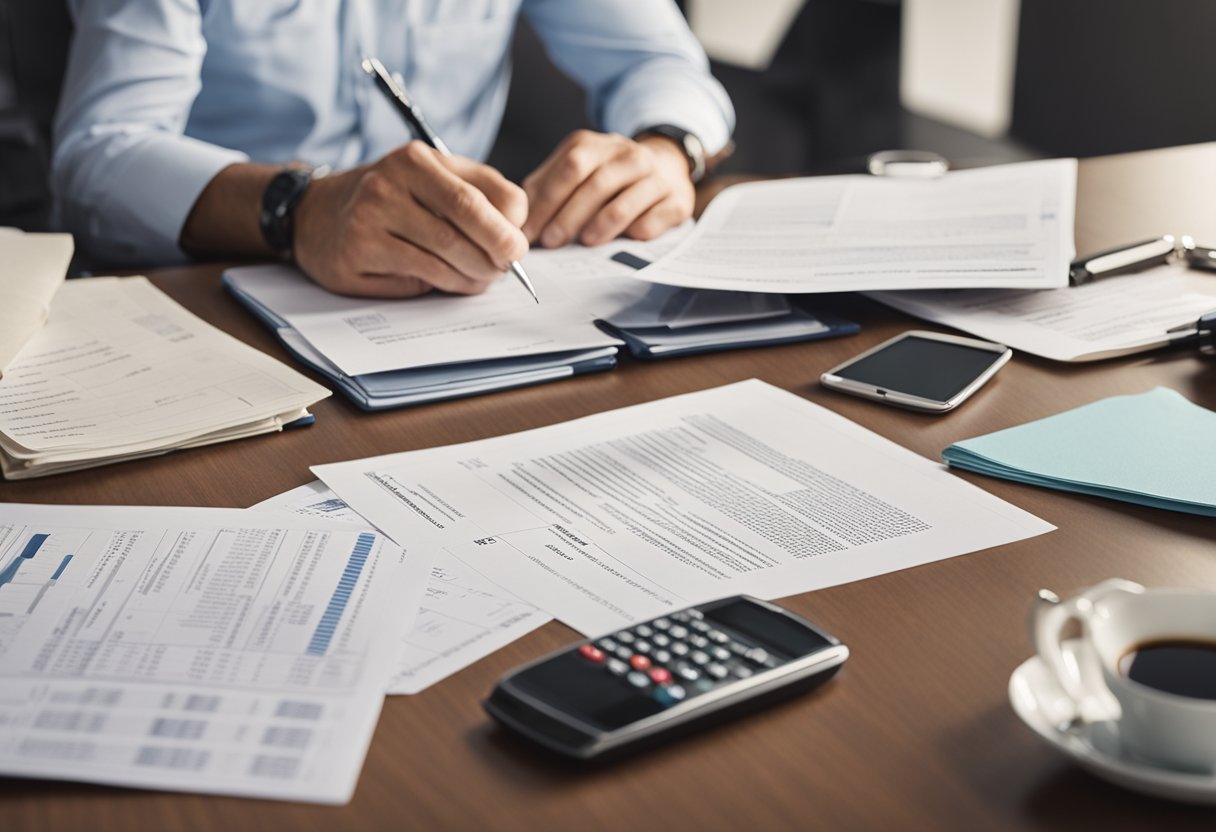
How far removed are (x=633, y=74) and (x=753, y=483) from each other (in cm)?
103

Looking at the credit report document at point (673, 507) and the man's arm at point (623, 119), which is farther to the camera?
the man's arm at point (623, 119)

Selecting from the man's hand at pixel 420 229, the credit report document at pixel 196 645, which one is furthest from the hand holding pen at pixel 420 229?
the credit report document at pixel 196 645

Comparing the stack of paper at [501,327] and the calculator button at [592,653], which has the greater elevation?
the calculator button at [592,653]

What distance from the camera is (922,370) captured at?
2.66 feet

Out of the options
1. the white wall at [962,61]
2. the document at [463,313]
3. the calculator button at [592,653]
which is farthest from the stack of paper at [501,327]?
the white wall at [962,61]

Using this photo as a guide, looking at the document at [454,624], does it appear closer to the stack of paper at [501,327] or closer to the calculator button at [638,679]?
the calculator button at [638,679]

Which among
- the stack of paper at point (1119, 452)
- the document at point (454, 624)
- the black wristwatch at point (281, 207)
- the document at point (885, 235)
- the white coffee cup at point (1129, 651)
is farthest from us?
the black wristwatch at point (281, 207)

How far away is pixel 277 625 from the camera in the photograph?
52 cm

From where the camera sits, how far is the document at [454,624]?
0.50m

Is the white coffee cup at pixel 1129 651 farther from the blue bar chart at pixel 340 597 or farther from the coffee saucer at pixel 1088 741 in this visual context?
the blue bar chart at pixel 340 597

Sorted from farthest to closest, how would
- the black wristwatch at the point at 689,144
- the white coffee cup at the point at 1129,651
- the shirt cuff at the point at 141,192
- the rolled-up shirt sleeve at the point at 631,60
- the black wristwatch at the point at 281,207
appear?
1. the rolled-up shirt sleeve at the point at 631,60
2. the black wristwatch at the point at 689,144
3. the shirt cuff at the point at 141,192
4. the black wristwatch at the point at 281,207
5. the white coffee cup at the point at 1129,651

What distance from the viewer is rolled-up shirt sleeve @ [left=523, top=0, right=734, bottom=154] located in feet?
4.79

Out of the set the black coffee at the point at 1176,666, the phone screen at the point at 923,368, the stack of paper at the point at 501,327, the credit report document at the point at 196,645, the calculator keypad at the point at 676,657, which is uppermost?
the black coffee at the point at 1176,666

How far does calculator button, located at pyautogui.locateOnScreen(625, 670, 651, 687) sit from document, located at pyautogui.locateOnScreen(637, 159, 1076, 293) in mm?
468
